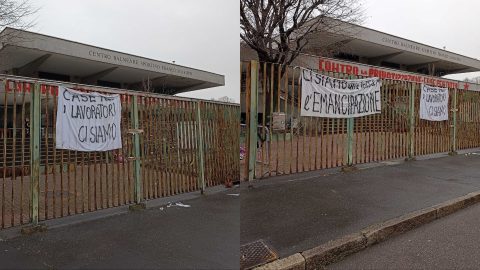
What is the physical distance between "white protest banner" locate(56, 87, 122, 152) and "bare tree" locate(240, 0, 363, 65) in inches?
508

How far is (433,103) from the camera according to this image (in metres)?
10.9

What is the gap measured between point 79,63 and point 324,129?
468cm

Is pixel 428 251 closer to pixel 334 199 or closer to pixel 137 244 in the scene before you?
pixel 334 199

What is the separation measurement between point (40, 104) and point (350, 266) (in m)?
4.22

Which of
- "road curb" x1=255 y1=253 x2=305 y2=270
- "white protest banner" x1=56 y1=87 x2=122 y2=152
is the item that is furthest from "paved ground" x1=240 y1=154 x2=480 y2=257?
"white protest banner" x1=56 y1=87 x2=122 y2=152

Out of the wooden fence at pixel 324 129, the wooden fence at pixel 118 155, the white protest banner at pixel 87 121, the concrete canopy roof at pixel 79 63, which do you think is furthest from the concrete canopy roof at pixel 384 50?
the white protest banner at pixel 87 121

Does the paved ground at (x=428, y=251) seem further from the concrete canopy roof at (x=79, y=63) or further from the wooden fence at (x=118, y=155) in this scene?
the concrete canopy roof at (x=79, y=63)

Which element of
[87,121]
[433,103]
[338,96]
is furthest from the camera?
[433,103]

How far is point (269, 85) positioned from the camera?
23.2ft

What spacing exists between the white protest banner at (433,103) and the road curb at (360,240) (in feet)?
15.6

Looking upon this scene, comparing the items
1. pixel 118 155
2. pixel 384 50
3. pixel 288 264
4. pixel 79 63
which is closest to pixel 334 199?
pixel 288 264

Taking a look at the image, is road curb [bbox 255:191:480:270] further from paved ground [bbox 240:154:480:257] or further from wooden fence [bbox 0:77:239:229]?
wooden fence [bbox 0:77:239:229]

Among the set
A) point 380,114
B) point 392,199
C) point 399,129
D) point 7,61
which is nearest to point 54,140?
point 7,61

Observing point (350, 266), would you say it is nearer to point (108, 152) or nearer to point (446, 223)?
point (446, 223)
